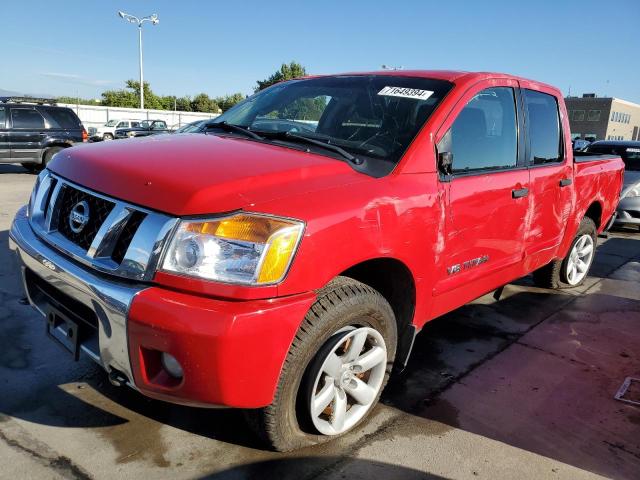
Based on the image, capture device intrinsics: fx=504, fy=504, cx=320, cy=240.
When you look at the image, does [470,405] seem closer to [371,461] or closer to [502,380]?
[502,380]

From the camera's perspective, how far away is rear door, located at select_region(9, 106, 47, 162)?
1229 centimetres

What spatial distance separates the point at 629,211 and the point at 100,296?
335 inches

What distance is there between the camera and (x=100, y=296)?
1959mm

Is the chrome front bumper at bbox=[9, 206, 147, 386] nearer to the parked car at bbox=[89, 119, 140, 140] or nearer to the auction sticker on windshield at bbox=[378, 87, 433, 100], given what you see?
the auction sticker on windshield at bbox=[378, 87, 433, 100]

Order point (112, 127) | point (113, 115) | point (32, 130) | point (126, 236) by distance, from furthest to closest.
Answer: point (113, 115), point (112, 127), point (32, 130), point (126, 236)

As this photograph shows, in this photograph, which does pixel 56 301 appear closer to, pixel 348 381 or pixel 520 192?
pixel 348 381

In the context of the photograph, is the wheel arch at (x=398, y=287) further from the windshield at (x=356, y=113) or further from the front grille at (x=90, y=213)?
the front grille at (x=90, y=213)

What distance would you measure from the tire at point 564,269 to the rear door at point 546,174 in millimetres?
676

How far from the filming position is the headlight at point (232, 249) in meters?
1.88

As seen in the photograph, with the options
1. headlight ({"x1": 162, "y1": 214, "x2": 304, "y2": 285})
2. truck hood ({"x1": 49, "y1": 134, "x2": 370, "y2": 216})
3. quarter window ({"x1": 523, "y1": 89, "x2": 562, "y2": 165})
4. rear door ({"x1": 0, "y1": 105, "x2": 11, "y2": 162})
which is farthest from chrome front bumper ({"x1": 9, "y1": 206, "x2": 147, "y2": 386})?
rear door ({"x1": 0, "y1": 105, "x2": 11, "y2": 162})

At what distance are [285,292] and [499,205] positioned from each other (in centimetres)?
171

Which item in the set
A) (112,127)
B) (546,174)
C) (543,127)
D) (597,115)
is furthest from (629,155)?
(597,115)

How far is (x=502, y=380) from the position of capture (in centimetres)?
316

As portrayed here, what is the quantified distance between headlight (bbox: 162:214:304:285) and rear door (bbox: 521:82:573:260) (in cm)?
225
